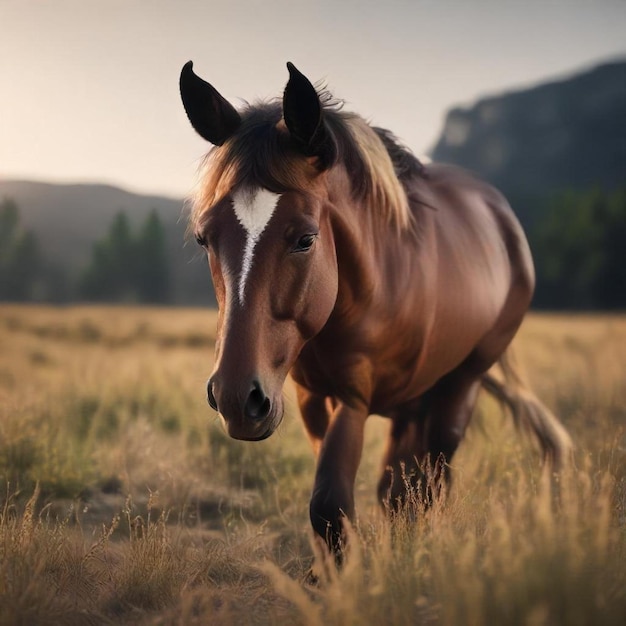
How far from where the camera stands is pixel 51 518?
447 cm

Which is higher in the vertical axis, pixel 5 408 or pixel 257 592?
pixel 257 592

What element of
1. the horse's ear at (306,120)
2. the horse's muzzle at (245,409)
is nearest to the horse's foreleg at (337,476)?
the horse's muzzle at (245,409)

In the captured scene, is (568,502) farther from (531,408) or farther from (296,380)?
(531,408)

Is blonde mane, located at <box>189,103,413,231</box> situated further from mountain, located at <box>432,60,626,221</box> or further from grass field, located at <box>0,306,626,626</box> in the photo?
mountain, located at <box>432,60,626,221</box>

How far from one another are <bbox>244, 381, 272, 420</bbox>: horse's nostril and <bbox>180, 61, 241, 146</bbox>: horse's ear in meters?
1.32

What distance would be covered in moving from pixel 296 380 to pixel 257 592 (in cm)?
→ 111

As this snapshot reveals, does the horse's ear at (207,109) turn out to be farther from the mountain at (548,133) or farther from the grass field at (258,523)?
the mountain at (548,133)

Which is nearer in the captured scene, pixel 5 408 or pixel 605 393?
pixel 5 408

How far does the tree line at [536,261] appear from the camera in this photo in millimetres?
37406

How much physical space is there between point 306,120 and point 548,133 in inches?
4449

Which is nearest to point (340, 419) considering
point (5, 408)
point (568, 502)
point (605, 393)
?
point (568, 502)

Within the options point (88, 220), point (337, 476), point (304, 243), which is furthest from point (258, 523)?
point (88, 220)

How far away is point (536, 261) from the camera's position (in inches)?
1620

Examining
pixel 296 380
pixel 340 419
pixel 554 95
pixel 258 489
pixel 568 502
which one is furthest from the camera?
pixel 554 95
